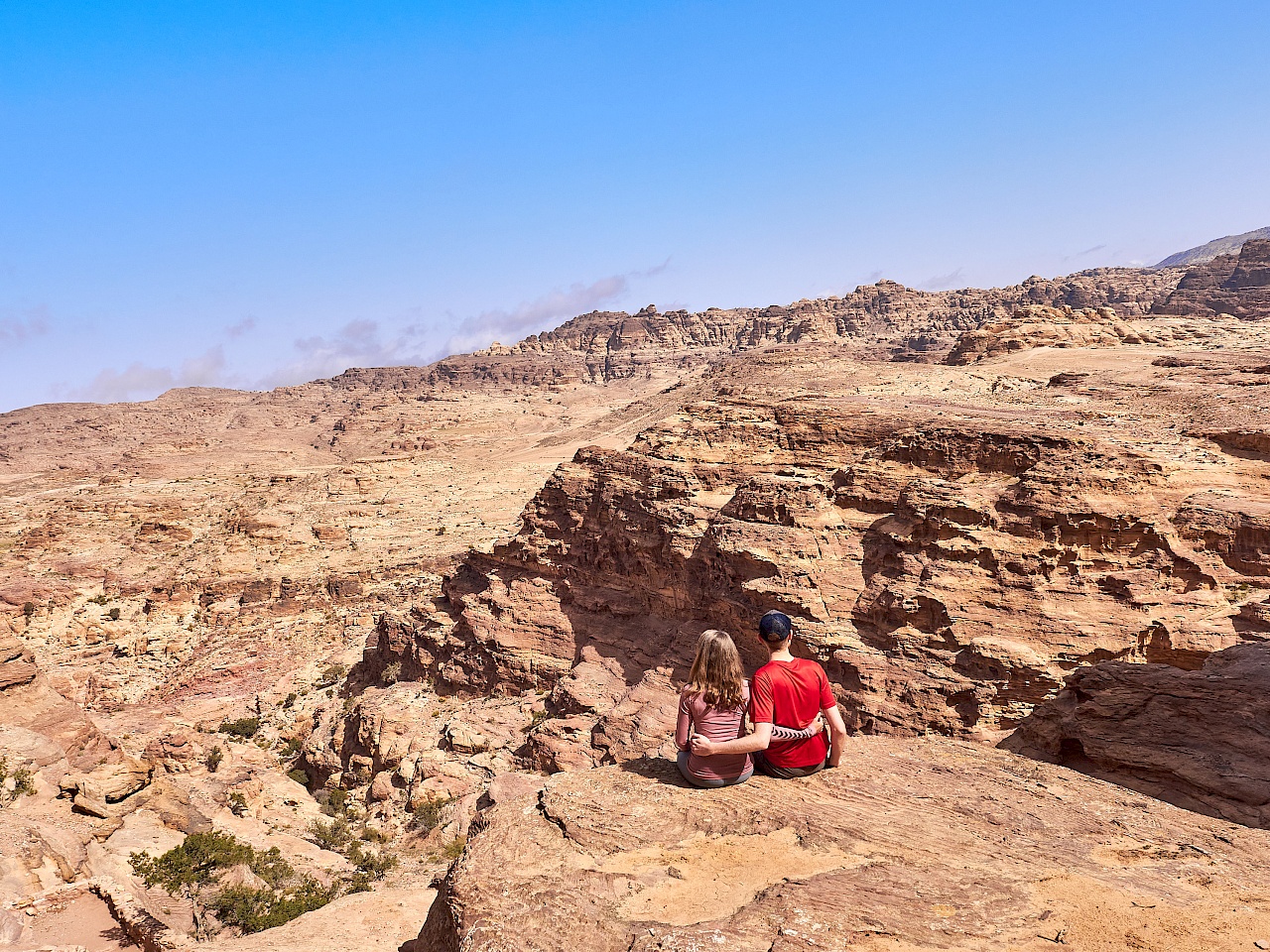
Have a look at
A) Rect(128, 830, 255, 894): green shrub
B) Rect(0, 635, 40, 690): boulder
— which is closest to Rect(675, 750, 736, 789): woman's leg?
Rect(128, 830, 255, 894): green shrub

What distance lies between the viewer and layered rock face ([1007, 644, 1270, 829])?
885 centimetres

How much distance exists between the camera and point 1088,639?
48.4ft

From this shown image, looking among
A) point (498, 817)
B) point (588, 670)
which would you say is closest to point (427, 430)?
point (588, 670)

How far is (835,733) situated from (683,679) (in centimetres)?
1291

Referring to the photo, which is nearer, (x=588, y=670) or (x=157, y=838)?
(x=157, y=838)

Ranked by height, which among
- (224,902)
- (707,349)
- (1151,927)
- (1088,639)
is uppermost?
(707,349)

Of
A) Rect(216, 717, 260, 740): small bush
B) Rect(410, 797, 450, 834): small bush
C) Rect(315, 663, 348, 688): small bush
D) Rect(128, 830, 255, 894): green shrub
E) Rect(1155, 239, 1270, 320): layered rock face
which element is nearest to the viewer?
Rect(128, 830, 255, 894): green shrub

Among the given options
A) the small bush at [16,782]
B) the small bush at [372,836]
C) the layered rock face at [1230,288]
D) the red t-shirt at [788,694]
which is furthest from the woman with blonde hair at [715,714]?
the layered rock face at [1230,288]

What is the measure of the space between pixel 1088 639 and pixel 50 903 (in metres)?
19.1

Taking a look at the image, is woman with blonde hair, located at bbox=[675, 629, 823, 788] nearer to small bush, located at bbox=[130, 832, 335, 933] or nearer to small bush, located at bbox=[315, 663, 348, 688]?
small bush, located at bbox=[130, 832, 335, 933]

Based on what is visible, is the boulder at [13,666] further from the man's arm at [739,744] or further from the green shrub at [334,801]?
the man's arm at [739,744]

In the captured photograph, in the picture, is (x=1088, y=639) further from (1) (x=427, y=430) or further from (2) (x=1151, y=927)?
(1) (x=427, y=430)

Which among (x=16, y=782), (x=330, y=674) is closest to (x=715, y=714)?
(x=16, y=782)

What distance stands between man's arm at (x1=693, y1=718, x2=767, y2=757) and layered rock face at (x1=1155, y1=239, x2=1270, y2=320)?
3955 inches
